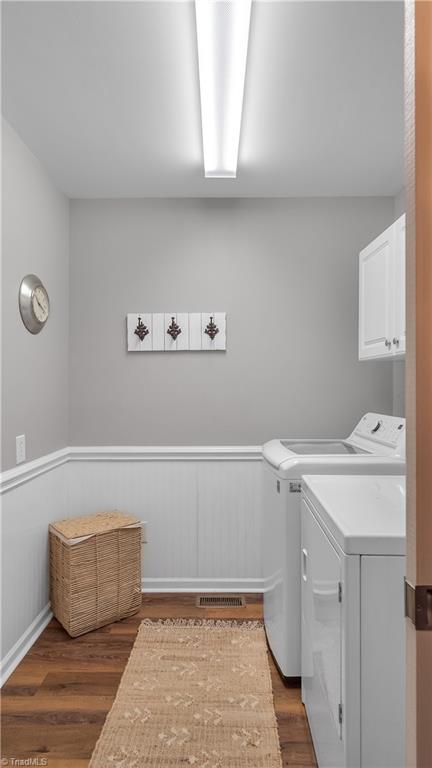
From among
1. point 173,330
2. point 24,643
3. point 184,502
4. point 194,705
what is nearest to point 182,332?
point 173,330

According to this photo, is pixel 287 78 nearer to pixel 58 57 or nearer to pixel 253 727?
pixel 58 57

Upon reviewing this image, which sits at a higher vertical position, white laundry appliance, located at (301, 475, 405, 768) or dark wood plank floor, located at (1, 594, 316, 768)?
white laundry appliance, located at (301, 475, 405, 768)

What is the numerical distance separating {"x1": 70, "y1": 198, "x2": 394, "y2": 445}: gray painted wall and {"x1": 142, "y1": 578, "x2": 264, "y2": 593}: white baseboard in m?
0.86

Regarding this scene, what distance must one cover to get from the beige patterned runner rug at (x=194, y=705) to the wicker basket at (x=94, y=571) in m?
0.24

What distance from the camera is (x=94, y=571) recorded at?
2.67 metres

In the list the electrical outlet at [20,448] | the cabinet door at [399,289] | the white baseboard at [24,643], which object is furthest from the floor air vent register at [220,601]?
the cabinet door at [399,289]

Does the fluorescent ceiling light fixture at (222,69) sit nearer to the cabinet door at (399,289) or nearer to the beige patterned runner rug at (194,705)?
the cabinet door at (399,289)

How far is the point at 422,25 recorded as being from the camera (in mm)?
708

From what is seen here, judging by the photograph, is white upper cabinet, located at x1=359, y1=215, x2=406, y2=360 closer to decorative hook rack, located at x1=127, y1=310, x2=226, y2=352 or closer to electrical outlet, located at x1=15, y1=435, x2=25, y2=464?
decorative hook rack, located at x1=127, y1=310, x2=226, y2=352

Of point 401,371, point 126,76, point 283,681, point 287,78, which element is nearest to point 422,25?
point 287,78

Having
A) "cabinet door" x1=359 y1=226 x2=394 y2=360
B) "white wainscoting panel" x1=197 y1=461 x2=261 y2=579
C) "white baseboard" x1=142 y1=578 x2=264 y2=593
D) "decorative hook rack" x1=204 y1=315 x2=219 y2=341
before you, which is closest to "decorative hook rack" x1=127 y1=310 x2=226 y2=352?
"decorative hook rack" x1=204 y1=315 x2=219 y2=341

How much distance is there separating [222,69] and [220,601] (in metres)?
2.72

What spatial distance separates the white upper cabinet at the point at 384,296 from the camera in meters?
2.23

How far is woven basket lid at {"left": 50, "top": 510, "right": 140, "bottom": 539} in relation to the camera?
2.66 meters
